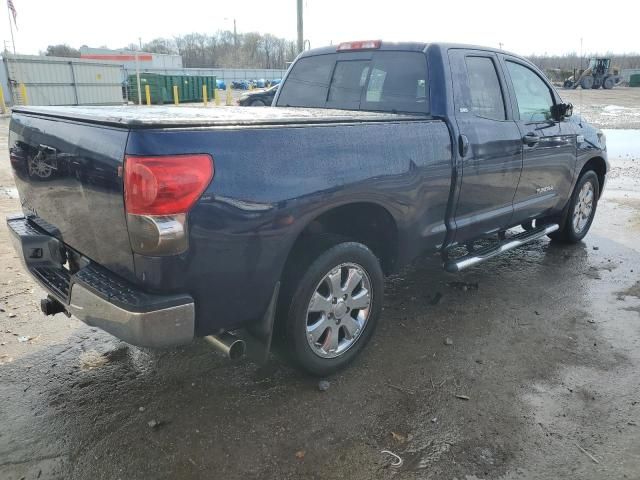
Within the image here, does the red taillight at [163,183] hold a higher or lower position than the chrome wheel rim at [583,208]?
higher

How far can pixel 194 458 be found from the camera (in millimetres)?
2570

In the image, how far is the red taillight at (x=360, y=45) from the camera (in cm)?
430

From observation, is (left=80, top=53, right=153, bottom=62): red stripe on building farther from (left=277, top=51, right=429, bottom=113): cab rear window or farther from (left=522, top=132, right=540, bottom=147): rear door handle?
A: (left=522, top=132, right=540, bottom=147): rear door handle

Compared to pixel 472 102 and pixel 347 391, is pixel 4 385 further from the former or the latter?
pixel 472 102

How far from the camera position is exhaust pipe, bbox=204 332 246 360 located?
8.70 feet

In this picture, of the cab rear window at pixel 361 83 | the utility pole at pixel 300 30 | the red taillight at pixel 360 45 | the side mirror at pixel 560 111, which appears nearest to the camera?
the cab rear window at pixel 361 83

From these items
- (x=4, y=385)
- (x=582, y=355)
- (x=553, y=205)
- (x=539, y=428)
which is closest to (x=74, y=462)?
(x=4, y=385)

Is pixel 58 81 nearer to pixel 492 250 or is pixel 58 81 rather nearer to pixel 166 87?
pixel 166 87

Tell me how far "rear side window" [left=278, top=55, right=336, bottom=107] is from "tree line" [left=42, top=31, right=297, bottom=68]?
83.9m

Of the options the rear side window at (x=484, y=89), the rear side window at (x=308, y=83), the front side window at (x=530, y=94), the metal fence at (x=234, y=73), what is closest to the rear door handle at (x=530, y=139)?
the front side window at (x=530, y=94)

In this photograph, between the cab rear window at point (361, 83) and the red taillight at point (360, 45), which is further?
the red taillight at point (360, 45)

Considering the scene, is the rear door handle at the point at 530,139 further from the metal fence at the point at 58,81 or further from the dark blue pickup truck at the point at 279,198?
the metal fence at the point at 58,81

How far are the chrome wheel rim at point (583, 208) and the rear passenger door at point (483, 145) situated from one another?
6.03 feet

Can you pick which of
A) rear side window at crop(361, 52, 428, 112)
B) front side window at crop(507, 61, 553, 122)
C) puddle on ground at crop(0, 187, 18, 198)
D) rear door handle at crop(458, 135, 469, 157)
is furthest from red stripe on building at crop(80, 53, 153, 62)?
rear door handle at crop(458, 135, 469, 157)
